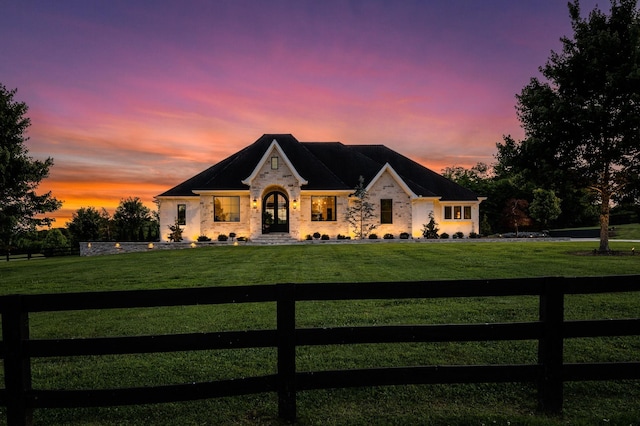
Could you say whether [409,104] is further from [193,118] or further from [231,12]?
[193,118]

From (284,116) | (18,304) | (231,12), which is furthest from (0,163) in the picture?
(284,116)

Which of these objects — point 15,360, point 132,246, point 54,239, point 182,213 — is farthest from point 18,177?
point 54,239

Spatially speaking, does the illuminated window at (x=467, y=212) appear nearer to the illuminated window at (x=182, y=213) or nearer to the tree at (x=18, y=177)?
the illuminated window at (x=182, y=213)

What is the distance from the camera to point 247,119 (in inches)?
1496

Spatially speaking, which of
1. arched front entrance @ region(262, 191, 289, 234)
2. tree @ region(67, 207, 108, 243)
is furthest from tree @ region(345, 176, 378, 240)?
tree @ region(67, 207, 108, 243)

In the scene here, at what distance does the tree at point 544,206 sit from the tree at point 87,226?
2147 inches

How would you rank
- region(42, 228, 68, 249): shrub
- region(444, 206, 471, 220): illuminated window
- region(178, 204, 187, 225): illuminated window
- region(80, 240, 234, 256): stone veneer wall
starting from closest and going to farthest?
1. region(80, 240, 234, 256): stone veneer wall
2. region(178, 204, 187, 225): illuminated window
3. region(444, 206, 471, 220): illuminated window
4. region(42, 228, 68, 249): shrub

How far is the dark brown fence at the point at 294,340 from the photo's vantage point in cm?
321

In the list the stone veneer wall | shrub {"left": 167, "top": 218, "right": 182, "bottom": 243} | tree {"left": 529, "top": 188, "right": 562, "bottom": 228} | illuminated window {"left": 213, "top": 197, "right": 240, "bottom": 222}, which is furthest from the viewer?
tree {"left": 529, "top": 188, "right": 562, "bottom": 228}

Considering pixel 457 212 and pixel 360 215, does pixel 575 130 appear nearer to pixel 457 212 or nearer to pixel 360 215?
pixel 457 212

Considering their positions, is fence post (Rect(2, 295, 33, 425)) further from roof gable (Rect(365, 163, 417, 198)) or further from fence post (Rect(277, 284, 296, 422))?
roof gable (Rect(365, 163, 417, 198))

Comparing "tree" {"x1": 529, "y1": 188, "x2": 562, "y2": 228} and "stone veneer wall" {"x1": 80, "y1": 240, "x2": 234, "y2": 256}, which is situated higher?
"tree" {"x1": 529, "y1": 188, "x2": 562, "y2": 228}

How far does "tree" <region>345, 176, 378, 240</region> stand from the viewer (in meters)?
31.3

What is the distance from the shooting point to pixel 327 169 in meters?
33.3
